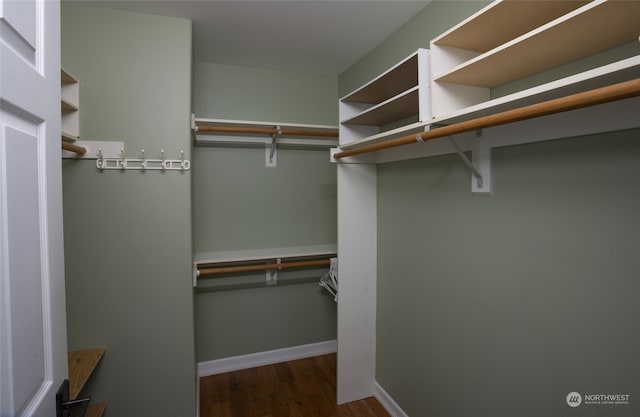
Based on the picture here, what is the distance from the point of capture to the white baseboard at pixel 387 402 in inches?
80.0

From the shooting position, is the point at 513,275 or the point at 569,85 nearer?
the point at 569,85

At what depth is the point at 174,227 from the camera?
6.21 ft

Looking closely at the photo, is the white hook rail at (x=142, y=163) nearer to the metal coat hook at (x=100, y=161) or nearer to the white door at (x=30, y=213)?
the metal coat hook at (x=100, y=161)

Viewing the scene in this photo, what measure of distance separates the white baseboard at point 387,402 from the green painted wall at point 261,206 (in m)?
0.73

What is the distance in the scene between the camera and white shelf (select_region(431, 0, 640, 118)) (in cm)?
84

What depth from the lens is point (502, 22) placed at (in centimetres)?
112

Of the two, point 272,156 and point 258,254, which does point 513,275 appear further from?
point 272,156

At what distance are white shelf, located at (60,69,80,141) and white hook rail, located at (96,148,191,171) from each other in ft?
0.52

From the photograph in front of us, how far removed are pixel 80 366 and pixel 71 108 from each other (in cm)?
133

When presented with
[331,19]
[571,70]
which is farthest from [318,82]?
[571,70]

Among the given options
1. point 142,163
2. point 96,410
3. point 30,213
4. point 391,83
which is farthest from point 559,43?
point 96,410

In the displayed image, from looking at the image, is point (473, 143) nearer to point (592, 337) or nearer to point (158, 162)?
point (592, 337)

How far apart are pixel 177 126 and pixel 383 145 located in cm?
120

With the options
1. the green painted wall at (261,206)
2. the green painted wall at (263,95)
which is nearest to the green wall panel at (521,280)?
the green painted wall at (261,206)
